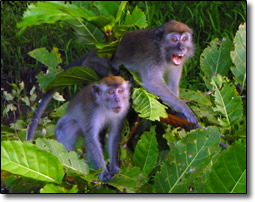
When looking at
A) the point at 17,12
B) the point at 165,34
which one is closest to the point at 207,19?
the point at 165,34

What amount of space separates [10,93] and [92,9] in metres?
0.78

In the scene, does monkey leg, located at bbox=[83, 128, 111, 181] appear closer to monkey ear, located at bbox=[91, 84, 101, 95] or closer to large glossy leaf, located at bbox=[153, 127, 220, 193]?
monkey ear, located at bbox=[91, 84, 101, 95]

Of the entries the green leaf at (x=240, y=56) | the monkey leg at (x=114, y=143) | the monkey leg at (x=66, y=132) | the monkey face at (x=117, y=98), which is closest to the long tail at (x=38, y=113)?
the monkey leg at (x=66, y=132)

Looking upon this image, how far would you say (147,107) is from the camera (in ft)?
6.65

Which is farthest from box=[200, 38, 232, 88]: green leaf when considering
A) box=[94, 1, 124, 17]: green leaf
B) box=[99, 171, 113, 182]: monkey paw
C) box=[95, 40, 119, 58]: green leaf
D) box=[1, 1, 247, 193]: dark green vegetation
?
box=[99, 171, 113, 182]: monkey paw

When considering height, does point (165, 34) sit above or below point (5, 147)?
above

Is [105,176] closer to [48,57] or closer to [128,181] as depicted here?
[128,181]

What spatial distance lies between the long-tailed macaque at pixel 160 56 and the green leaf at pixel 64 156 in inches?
34.0

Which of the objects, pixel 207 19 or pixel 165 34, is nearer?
pixel 207 19

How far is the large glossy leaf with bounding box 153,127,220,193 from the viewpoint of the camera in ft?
6.33

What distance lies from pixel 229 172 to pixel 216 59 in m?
1.05

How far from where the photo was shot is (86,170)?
199 cm

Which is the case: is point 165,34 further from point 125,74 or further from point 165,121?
point 165,121

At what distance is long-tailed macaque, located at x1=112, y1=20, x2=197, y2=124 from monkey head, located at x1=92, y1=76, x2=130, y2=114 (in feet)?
0.59
